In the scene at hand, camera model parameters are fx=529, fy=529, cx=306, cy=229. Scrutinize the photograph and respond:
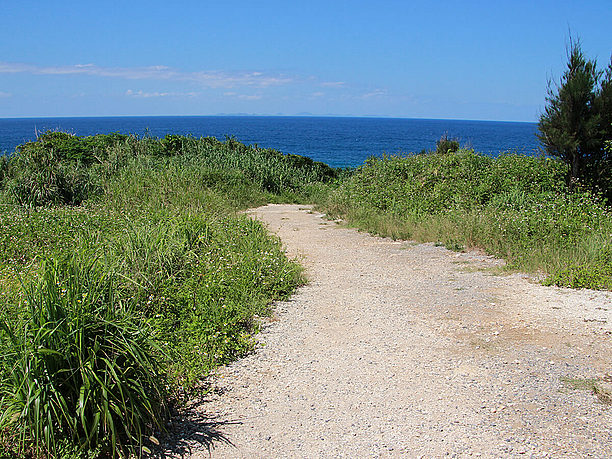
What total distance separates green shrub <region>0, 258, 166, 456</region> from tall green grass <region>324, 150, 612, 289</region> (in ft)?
17.2

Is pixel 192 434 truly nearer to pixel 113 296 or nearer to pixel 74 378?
pixel 74 378

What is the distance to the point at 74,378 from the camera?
309cm

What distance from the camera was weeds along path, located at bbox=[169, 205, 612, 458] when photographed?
131 inches

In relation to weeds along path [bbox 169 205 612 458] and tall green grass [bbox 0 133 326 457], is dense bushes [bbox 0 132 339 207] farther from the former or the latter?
weeds along path [bbox 169 205 612 458]

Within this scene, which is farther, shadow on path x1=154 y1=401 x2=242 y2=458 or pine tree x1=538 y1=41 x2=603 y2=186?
pine tree x1=538 y1=41 x2=603 y2=186

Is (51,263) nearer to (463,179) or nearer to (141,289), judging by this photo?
(141,289)

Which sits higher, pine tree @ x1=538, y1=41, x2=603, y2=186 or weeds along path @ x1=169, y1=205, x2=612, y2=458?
pine tree @ x1=538, y1=41, x2=603, y2=186

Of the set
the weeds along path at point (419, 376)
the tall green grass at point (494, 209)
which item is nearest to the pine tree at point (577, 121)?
the tall green grass at point (494, 209)

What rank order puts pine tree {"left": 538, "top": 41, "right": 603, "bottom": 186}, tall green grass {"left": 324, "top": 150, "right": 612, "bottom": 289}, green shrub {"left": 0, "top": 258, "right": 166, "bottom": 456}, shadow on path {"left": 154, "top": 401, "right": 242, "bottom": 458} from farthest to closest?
pine tree {"left": 538, "top": 41, "right": 603, "bottom": 186}
tall green grass {"left": 324, "top": 150, "right": 612, "bottom": 289}
shadow on path {"left": 154, "top": 401, "right": 242, "bottom": 458}
green shrub {"left": 0, "top": 258, "right": 166, "bottom": 456}

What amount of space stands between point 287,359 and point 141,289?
60.2 inches

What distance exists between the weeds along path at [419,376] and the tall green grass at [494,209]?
92 cm

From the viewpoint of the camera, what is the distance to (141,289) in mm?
4949

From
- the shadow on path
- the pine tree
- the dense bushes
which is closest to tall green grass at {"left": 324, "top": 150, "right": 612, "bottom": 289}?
the pine tree

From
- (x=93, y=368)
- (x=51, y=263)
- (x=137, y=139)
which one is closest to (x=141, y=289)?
(x=51, y=263)
